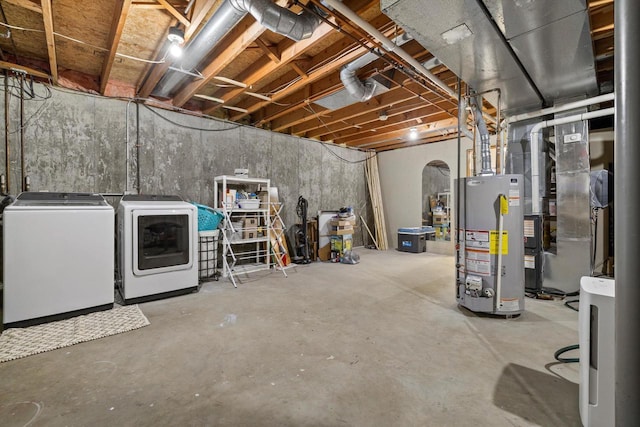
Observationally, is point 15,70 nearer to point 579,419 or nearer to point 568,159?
point 579,419

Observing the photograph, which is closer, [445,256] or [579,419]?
[579,419]

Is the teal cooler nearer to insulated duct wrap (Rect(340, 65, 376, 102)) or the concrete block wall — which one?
the concrete block wall

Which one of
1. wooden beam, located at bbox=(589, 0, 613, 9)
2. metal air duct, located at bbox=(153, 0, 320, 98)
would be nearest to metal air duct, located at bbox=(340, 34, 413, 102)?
metal air duct, located at bbox=(153, 0, 320, 98)

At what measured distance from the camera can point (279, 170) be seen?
6.19m

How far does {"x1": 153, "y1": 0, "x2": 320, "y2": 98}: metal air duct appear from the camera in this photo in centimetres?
→ 220

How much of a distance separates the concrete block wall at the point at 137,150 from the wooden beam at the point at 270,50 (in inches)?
94.1

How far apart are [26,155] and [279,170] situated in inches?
153

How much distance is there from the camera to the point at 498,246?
2830 millimetres

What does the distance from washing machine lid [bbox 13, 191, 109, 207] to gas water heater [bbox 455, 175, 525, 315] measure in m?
4.24

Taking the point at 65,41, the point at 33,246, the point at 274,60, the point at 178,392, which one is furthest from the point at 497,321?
the point at 65,41

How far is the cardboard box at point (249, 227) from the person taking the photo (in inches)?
192

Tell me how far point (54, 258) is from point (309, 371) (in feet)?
9.15

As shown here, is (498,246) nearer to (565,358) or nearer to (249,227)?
(565,358)

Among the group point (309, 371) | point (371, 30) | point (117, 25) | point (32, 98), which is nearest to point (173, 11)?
point (117, 25)
